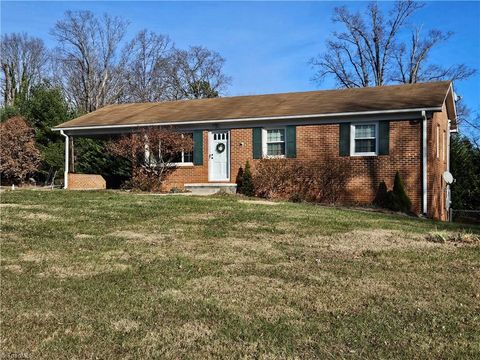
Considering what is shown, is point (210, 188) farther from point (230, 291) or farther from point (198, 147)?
point (230, 291)

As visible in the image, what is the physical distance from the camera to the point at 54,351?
3.71 metres

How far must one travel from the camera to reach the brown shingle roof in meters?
16.1

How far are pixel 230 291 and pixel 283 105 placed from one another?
45.6ft

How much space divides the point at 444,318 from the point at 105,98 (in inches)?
1719

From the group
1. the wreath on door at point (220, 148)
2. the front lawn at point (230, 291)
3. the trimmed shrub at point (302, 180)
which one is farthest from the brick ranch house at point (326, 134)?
the front lawn at point (230, 291)

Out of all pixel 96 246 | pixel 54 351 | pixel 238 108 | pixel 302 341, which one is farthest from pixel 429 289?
pixel 238 108

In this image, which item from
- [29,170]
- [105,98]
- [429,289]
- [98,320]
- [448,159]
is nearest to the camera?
[98,320]

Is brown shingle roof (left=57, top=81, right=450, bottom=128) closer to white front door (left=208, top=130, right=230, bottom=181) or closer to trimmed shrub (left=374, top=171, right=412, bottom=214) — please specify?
white front door (left=208, top=130, right=230, bottom=181)

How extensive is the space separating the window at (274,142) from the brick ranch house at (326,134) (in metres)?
0.04

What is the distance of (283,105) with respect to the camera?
18.3 m

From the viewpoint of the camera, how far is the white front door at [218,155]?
17984 millimetres

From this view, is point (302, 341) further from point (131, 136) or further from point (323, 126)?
point (131, 136)

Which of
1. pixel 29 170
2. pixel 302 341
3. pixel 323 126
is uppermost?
pixel 323 126

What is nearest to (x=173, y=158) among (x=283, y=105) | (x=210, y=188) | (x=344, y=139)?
(x=210, y=188)
